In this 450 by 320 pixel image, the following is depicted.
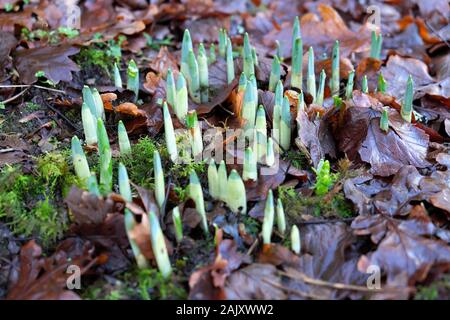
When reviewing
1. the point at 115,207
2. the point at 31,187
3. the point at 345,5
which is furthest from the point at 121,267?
the point at 345,5

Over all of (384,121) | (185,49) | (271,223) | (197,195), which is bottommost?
(271,223)

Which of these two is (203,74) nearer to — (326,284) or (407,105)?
(407,105)

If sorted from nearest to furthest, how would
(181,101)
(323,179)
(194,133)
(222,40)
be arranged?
1. (323,179)
2. (194,133)
3. (181,101)
4. (222,40)

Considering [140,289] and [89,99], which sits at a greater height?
[89,99]

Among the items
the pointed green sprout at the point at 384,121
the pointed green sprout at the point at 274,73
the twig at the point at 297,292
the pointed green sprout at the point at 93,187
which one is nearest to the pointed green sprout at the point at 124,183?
the pointed green sprout at the point at 93,187

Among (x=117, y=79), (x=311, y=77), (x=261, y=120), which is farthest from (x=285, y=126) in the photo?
(x=117, y=79)

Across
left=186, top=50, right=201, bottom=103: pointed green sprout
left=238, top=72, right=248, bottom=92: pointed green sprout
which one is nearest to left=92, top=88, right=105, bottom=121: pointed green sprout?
left=186, top=50, right=201, bottom=103: pointed green sprout

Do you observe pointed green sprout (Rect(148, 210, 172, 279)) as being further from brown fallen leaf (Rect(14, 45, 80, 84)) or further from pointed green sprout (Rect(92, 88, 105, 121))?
brown fallen leaf (Rect(14, 45, 80, 84))

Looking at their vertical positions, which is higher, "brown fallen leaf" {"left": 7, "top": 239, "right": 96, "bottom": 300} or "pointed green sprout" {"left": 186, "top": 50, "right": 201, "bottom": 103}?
"pointed green sprout" {"left": 186, "top": 50, "right": 201, "bottom": 103}

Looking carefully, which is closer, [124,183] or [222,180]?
[124,183]
